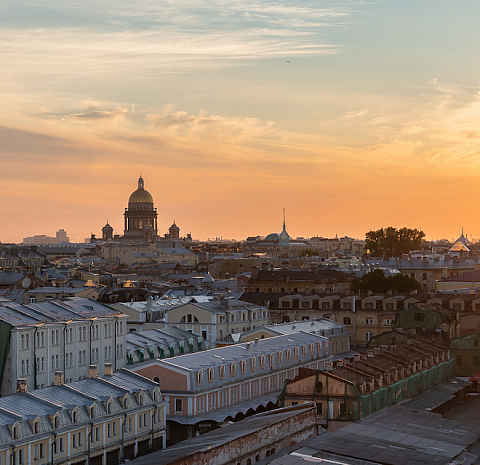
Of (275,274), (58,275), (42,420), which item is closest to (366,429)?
(42,420)

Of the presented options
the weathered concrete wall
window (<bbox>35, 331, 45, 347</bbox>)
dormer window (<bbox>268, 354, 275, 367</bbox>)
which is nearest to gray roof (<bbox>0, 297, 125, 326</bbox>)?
window (<bbox>35, 331, 45, 347</bbox>)

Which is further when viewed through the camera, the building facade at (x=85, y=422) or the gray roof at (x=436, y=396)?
the gray roof at (x=436, y=396)

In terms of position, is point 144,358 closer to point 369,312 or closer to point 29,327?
point 29,327

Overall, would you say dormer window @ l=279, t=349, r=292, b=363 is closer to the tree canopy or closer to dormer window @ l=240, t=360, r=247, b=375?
dormer window @ l=240, t=360, r=247, b=375

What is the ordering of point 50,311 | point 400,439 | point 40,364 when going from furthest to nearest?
point 50,311 < point 40,364 < point 400,439

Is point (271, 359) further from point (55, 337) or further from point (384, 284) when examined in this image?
point (384, 284)

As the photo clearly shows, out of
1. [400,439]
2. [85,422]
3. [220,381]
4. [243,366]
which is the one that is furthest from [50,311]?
[400,439]

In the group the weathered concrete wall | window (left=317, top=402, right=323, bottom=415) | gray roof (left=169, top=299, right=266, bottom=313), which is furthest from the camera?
gray roof (left=169, top=299, right=266, bottom=313)

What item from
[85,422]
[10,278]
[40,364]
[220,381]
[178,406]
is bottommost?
[178,406]

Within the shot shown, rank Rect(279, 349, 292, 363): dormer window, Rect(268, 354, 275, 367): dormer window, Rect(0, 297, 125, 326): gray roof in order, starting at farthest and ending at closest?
Rect(279, 349, 292, 363): dormer window → Rect(268, 354, 275, 367): dormer window → Rect(0, 297, 125, 326): gray roof

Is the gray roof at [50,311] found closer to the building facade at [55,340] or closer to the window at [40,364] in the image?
the building facade at [55,340]

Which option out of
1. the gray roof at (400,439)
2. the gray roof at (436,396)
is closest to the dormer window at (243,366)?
the gray roof at (436,396)

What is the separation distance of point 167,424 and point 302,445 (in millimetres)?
13051

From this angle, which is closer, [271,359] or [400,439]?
[400,439]
